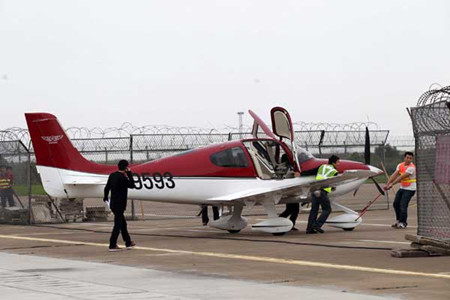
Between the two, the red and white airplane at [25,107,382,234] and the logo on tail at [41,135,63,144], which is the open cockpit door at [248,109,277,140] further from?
the logo on tail at [41,135,63,144]

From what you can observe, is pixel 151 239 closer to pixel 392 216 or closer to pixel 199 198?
pixel 199 198

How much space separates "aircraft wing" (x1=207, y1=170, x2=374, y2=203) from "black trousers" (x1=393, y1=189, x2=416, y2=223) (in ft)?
6.68

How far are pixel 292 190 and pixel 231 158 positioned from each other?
158 cm

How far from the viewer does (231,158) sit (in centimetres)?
2173

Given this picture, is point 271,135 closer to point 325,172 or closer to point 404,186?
point 325,172

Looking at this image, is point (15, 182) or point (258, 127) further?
point (15, 182)

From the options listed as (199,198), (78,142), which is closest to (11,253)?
(199,198)

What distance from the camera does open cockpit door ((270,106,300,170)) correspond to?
2089 cm

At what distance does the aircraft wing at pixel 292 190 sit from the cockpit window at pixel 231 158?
667 mm

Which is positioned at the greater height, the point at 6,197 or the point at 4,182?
the point at 4,182

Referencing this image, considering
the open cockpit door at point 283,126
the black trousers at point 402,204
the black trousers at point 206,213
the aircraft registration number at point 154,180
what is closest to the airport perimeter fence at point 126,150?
the black trousers at point 206,213

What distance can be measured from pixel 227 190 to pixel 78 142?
30.0 ft

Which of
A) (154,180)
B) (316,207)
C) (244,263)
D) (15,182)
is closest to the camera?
(244,263)

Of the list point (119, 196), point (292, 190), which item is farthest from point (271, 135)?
point (119, 196)
